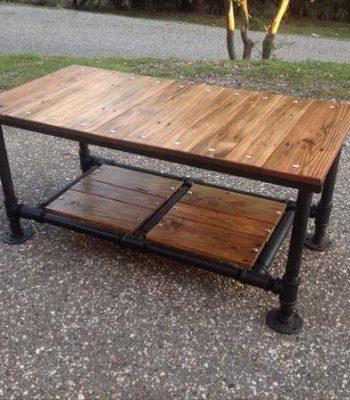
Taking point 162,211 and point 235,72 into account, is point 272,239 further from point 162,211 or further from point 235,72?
point 235,72

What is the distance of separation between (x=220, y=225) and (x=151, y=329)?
67 cm

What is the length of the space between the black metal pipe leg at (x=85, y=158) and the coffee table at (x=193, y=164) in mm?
146

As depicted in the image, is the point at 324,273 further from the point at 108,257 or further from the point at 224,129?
the point at 108,257

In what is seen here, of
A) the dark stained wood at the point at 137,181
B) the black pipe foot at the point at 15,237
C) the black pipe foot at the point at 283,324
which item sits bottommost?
the black pipe foot at the point at 15,237

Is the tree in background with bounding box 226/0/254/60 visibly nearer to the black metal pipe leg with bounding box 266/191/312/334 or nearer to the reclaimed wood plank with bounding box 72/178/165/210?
the reclaimed wood plank with bounding box 72/178/165/210

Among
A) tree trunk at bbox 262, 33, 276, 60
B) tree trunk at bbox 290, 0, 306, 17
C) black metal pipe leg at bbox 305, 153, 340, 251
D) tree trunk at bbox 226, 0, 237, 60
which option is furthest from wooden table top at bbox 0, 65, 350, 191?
tree trunk at bbox 290, 0, 306, 17

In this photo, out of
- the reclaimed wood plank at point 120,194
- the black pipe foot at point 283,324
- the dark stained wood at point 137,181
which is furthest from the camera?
the dark stained wood at point 137,181

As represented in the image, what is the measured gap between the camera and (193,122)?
7.31ft

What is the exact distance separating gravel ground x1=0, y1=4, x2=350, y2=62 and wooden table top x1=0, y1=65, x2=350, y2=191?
530cm

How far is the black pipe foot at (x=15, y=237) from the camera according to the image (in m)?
2.73

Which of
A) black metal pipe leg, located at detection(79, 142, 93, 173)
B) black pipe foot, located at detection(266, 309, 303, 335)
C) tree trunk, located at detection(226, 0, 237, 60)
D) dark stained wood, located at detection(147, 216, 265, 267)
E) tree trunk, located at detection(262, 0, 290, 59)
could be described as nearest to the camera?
black pipe foot, located at detection(266, 309, 303, 335)

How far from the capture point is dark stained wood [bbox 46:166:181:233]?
261 cm

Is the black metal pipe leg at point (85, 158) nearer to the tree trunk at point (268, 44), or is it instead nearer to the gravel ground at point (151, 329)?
the gravel ground at point (151, 329)

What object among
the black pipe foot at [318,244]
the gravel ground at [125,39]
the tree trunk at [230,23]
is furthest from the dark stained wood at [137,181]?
the gravel ground at [125,39]
